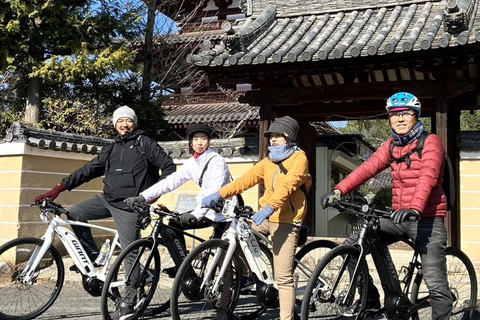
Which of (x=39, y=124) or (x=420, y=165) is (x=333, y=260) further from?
(x=39, y=124)

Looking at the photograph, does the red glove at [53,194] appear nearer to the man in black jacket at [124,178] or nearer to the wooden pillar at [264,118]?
the man in black jacket at [124,178]

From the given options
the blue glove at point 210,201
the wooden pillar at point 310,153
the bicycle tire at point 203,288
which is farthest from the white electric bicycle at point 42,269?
the wooden pillar at point 310,153

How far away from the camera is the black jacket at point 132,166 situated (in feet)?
16.4

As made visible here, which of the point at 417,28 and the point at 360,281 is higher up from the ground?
the point at 417,28

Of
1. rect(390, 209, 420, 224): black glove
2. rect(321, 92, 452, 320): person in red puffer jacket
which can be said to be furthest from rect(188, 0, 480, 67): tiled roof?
rect(390, 209, 420, 224): black glove

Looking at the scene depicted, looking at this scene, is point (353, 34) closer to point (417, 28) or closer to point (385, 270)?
point (417, 28)

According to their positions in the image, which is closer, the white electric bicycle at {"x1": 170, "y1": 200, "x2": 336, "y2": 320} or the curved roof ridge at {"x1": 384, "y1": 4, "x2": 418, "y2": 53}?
the white electric bicycle at {"x1": 170, "y1": 200, "x2": 336, "y2": 320}

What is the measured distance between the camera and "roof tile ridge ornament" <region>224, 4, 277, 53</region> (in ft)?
26.4

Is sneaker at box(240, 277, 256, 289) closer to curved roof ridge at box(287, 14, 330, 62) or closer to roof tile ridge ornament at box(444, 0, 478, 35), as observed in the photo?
curved roof ridge at box(287, 14, 330, 62)

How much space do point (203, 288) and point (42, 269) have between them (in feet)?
5.48

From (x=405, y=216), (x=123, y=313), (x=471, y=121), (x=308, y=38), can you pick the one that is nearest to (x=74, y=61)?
(x=308, y=38)

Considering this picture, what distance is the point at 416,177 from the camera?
13.0ft

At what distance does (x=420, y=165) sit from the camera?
3.94m

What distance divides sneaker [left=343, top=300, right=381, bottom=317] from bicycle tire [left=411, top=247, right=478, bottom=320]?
0.55 metres
